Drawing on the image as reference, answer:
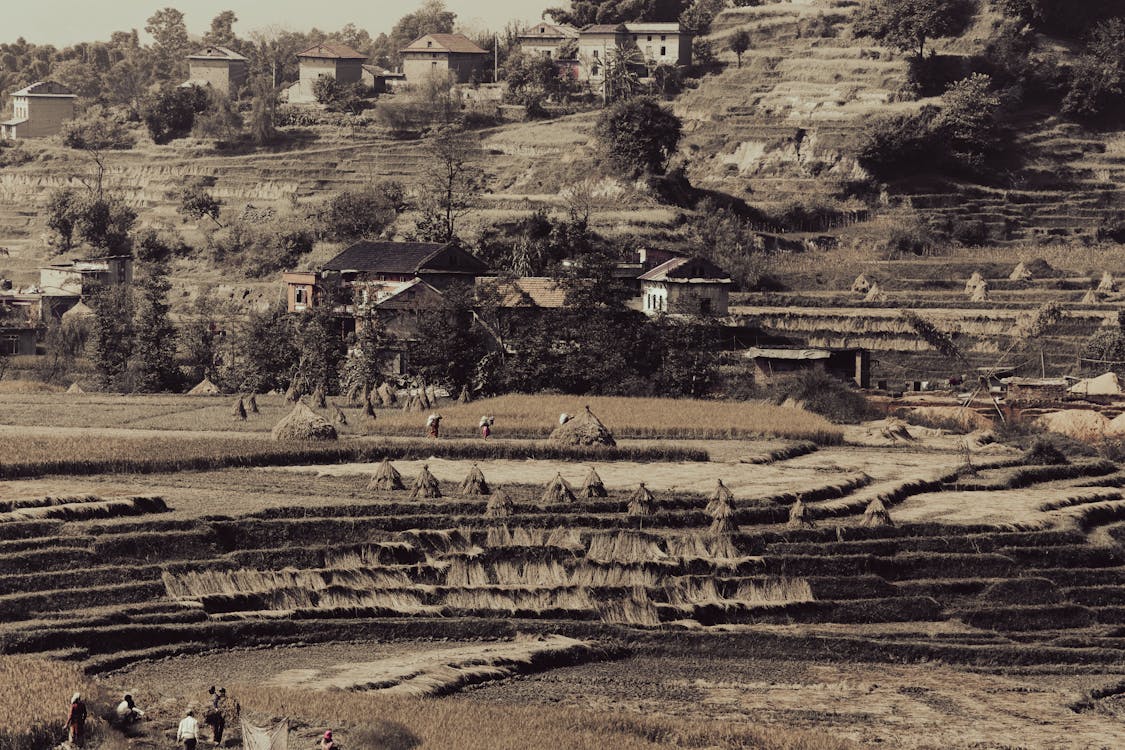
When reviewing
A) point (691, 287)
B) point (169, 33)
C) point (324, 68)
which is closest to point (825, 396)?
point (691, 287)

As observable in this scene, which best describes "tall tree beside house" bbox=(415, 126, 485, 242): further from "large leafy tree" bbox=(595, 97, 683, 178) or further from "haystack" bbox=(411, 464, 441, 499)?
"haystack" bbox=(411, 464, 441, 499)

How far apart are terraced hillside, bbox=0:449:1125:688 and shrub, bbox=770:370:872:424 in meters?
16.8

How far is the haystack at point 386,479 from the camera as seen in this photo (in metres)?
44.4

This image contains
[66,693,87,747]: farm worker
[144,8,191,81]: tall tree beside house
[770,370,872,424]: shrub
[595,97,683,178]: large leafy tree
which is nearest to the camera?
[66,693,87,747]: farm worker

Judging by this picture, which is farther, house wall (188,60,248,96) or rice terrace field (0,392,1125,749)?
house wall (188,60,248,96)

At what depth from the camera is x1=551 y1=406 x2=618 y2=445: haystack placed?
166ft

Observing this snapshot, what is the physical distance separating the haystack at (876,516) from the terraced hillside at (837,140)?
42079mm

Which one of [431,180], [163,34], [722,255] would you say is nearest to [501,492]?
[722,255]

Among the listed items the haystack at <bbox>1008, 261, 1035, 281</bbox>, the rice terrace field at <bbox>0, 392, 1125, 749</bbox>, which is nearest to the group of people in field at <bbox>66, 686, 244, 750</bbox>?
the rice terrace field at <bbox>0, 392, 1125, 749</bbox>

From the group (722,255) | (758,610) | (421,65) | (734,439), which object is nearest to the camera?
(758,610)

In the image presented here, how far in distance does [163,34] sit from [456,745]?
119 metres

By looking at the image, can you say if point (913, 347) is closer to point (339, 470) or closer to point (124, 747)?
A: point (339, 470)

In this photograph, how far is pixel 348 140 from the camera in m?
99.0

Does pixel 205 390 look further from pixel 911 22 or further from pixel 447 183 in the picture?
pixel 911 22
